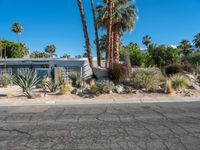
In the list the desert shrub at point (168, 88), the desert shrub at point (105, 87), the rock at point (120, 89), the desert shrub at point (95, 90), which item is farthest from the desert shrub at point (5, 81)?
the desert shrub at point (168, 88)

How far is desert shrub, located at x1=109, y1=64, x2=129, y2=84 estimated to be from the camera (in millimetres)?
19703

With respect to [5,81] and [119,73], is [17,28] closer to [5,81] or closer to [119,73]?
[5,81]

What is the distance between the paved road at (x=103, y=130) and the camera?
6242 mm

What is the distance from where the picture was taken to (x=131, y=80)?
740 inches

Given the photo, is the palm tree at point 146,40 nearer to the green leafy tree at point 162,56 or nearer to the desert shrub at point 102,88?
the green leafy tree at point 162,56

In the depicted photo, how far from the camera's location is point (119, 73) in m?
19.8

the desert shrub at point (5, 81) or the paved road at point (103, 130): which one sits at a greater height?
the desert shrub at point (5, 81)

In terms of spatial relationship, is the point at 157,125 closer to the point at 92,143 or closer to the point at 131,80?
the point at 92,143

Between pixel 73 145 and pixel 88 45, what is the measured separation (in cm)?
1922

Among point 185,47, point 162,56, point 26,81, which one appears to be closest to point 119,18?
point 162,56

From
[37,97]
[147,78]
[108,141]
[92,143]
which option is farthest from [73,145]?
[147,78]

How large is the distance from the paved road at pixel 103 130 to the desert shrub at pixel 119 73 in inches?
354

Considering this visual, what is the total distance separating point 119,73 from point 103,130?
12.4 metres

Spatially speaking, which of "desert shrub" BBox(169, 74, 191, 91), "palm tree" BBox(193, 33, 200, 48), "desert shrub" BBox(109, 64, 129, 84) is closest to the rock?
"desert shrub" BBox(109, 64, 129, 84)
